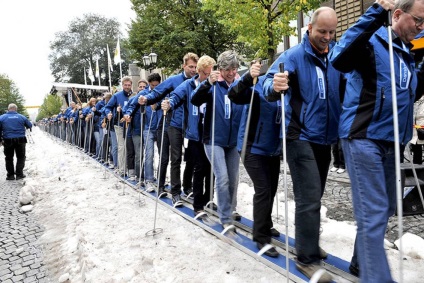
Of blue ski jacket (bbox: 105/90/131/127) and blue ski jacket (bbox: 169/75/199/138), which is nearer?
blue ski jacket (bbox: 169/75/199/138)

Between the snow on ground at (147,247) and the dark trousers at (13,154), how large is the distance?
5591 millimetres

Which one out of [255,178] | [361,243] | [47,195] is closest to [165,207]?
[255,178]

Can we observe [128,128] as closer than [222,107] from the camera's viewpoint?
No

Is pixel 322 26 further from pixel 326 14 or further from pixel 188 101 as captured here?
pixel 188 101

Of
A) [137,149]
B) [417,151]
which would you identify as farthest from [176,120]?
[417,151]

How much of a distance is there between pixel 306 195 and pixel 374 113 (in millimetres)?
908

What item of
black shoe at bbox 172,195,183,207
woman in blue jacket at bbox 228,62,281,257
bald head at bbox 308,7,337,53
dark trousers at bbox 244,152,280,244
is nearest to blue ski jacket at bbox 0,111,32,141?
black shoe at bbox 172,195,183,207

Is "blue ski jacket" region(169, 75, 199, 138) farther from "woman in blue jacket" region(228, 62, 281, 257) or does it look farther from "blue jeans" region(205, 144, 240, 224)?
"woman in blue jacket" region(228, 62, 281, 257)

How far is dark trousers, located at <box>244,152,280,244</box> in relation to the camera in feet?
11.6

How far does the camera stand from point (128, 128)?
7.95 meters

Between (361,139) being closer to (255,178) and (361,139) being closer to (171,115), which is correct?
(255,178)

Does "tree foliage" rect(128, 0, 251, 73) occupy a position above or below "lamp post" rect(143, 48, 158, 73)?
above

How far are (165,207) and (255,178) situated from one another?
8.49 feet

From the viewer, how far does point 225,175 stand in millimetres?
4371
